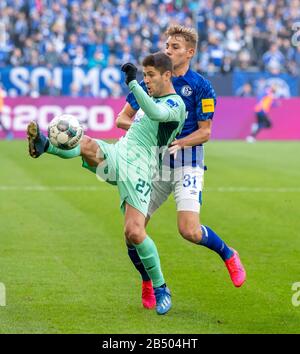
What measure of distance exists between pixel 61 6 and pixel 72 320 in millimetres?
27212

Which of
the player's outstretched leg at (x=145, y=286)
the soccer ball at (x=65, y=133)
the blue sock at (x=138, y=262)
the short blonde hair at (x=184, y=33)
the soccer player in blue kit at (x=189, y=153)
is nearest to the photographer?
the soccer ball at (x=65, y=133)

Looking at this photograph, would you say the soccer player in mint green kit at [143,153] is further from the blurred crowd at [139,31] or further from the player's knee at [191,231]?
the blurred crowd at [139,31]

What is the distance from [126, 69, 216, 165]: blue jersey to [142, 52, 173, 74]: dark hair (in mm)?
875

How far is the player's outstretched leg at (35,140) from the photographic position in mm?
8031

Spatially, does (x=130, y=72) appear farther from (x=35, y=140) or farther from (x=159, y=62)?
(x=35, y=140)

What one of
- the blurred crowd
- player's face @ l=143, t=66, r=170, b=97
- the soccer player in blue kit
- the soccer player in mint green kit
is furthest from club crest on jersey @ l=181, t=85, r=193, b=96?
the blurred crowd

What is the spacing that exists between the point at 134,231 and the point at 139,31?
26.5m

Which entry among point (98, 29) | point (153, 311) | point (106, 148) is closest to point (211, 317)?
point (153, 311)

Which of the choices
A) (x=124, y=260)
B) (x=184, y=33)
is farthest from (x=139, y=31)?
(x=184, y=33)

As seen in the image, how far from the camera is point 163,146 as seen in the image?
8.93 metres

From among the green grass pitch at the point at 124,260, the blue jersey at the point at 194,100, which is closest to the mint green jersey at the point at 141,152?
the blue jersey at the point at 194,100

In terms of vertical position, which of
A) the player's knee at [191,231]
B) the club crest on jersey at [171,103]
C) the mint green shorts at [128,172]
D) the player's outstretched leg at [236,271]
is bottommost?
the player's outstretched leg at [236,271]

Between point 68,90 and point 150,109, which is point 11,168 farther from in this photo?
point 150,109

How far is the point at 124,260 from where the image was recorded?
1104 centimetres
